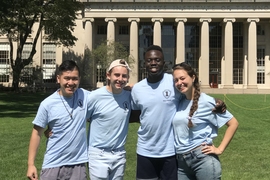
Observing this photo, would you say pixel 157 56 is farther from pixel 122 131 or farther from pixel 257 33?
pixel 257 33

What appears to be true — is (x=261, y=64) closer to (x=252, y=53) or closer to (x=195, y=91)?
(x=252, y=53)

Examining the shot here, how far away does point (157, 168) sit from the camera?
424cm

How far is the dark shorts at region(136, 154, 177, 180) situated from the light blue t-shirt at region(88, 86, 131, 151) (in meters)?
0.35

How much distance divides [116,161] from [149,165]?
40cm

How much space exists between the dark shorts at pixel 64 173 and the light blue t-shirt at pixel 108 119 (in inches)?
13.7

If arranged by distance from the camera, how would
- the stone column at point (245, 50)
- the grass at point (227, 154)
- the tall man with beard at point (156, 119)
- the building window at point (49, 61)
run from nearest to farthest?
the tall man with beard at point (156, 119) → the grass at point (227, 154) → the building window at point (49, 61) → the stone column at point (245, 50)

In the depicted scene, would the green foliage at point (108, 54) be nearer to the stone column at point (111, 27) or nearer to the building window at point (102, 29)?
the stone column at point (111, 27)

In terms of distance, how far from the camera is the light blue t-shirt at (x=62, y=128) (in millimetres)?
3949

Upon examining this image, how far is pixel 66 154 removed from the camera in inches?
158

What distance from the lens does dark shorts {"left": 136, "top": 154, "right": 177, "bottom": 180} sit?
414cm

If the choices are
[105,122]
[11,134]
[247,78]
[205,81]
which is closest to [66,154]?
[105,122]

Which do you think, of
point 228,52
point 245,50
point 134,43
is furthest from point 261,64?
point 134,43

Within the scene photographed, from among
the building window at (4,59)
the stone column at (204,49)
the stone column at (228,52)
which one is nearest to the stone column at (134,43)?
the stone column at (204,49)

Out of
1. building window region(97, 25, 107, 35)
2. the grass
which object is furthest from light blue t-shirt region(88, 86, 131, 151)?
building window region(97, 25, 107, 35)
